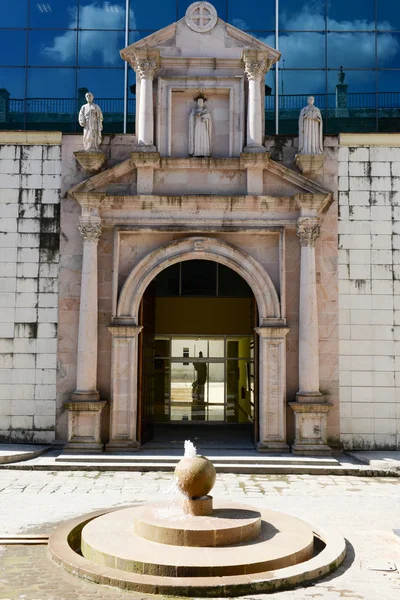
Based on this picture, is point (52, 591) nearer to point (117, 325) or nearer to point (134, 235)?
point (117, 325)

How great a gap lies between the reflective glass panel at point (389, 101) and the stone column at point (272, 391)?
7925mm

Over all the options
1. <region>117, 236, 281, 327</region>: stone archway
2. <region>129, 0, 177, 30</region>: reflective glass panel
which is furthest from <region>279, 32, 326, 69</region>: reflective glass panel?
<region>117, 236, 281, 327</region>: stone archway

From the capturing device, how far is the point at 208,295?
2233 centimetres

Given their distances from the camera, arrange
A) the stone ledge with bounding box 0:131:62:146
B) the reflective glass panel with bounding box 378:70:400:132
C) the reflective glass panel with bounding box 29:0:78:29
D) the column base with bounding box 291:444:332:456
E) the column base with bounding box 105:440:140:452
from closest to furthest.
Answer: the column base with bounding box 291:444:332:456, the column base with bounding box 105:440:140:452, the stone ledge with bounding box 0:131:62:146, the reflective glass panel with bounding box 378:70:400:132, the reflective glass panel with bounding box 29:0:78:29

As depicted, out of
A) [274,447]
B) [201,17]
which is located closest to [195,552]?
[274,447]

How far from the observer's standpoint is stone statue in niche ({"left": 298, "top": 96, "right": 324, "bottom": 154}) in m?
16.2

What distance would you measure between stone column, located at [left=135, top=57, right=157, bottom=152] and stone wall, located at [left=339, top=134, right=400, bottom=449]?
16.2 feet

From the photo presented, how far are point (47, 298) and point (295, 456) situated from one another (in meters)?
7.19

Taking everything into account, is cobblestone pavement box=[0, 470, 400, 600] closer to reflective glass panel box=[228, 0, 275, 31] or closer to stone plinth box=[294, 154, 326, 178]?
stone plinth box=[294, 154, 326, 178]

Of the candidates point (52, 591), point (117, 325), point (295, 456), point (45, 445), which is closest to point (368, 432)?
point (295, 456)

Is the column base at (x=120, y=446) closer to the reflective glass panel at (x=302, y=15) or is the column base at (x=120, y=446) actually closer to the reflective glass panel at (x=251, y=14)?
the reflective glass panel at (x=251, y=14)

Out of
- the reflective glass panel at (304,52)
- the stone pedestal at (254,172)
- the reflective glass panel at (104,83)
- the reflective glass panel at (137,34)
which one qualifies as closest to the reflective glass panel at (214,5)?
the reflective glass panel at (137,34)

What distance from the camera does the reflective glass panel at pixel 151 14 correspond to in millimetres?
19859

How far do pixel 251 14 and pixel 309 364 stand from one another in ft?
36.5
